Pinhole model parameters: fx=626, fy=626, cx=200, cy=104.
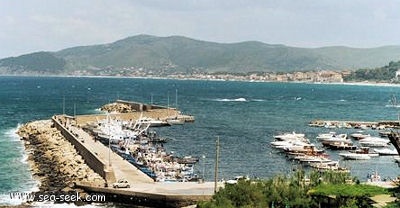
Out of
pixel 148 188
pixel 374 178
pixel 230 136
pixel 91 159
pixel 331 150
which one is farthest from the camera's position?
pixel 230 136

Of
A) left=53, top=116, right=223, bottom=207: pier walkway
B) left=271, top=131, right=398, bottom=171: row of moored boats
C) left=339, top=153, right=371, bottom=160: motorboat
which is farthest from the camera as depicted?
left=339, top=153, right=371, bottom=160: motorboat

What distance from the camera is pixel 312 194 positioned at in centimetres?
3800

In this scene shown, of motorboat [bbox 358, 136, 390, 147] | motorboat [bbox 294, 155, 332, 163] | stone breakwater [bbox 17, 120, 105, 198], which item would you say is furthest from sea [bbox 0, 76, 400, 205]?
motorboat [bbox 358, 136, 390, 147]

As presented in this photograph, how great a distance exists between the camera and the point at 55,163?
64.4 meters

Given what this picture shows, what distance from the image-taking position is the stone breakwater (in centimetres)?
5372

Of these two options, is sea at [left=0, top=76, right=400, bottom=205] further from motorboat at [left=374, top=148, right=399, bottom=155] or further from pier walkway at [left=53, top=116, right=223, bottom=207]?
pier walkway at [left=53, top=116, right=223, bottom=207]

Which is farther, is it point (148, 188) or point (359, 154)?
point (359, 154)

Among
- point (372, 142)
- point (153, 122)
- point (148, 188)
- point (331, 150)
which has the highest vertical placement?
point (148, 188)

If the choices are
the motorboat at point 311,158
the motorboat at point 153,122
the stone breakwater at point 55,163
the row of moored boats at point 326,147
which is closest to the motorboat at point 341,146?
the row of moored boats at point 326,147

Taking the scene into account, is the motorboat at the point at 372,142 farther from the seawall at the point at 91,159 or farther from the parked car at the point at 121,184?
the parked car at the point at 121,184

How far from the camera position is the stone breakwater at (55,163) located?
5372 centimetres

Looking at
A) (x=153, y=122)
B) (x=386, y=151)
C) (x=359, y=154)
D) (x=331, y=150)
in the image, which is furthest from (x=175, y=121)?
(x=359, y=154)

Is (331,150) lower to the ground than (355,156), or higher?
lower

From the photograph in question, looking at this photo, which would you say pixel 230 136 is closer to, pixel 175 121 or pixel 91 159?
pixel 175 121
